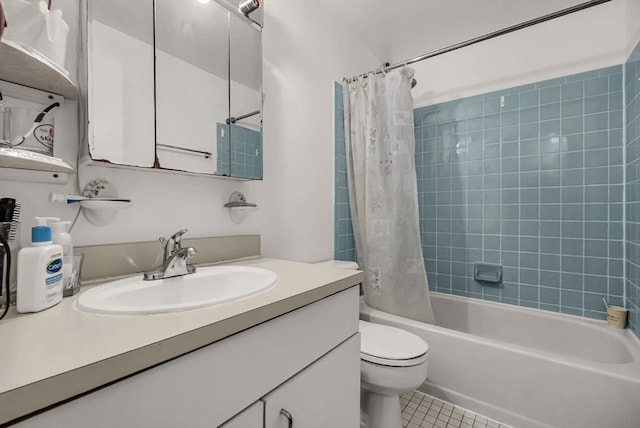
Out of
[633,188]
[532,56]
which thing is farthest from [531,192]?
[532,56]

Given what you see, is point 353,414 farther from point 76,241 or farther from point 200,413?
point 76,241

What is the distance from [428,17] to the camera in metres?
1.85

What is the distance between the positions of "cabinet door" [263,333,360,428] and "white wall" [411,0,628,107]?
2.06 metres

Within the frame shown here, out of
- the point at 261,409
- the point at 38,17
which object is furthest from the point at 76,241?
the point at 261,409

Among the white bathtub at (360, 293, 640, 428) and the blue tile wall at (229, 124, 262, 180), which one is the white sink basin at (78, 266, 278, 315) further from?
the white bathtub at (360, 293, 640, 428)

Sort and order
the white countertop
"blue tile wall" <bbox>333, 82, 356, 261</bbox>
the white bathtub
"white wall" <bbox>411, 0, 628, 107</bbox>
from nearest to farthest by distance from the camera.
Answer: the white countertop < the white bathtub < "white wall" <bbox>411, 0, 628, 107</bbox> < "blue tile wall" <bbox>333, 82, 356, 261</bbox>

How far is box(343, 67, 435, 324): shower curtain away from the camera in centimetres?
174

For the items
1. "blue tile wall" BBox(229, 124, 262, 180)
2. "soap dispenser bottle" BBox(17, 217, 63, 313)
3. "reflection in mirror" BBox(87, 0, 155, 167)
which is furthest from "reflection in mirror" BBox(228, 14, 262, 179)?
"soap dispenser bottle" BBox(17, 217, 63, 313)

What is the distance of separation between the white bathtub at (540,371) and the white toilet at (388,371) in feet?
0.99

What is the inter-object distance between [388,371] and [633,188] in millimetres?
1622

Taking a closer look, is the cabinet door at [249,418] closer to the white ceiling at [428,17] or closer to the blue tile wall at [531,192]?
the blue tile wall at [531,192]

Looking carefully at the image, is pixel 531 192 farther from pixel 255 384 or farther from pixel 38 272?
pixel 38 272

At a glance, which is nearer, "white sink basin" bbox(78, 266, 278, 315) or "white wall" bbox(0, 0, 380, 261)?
"white sink basin" bbox(78, 266, 278, 315)

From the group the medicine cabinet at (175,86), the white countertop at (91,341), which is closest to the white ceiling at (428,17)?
the medicine cabinet at (175,86)
